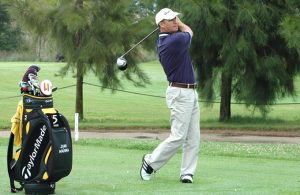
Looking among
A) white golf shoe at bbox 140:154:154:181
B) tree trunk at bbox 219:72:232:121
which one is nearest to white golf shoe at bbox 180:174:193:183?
white golf shoe at bbox 140:154:154:181

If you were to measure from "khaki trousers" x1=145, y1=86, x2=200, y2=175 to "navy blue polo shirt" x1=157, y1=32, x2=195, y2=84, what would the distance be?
159mm

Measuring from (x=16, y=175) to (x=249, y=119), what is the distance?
18.8 metres

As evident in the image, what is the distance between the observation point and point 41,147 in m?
7.08

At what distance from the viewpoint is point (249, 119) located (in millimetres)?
25375

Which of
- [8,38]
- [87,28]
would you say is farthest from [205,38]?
[8,38]

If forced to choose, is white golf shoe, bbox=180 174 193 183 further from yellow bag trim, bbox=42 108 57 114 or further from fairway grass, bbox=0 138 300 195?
yellow bag trim, bbox=42 108 57 114

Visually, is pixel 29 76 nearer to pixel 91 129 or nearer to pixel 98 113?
pixel 91 129

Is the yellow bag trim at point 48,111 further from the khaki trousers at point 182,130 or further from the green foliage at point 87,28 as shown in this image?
the green foliage at point 87,28

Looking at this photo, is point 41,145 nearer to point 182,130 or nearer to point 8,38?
point 182,130

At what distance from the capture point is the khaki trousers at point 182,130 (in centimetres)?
850

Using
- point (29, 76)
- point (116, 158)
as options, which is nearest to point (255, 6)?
point (116, 158)

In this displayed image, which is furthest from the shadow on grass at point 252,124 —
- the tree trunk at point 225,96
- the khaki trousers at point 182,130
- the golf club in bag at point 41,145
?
the golf club in bag at point 41,145

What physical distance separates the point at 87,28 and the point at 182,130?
1646 cm

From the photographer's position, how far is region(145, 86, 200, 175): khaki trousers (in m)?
8.50
